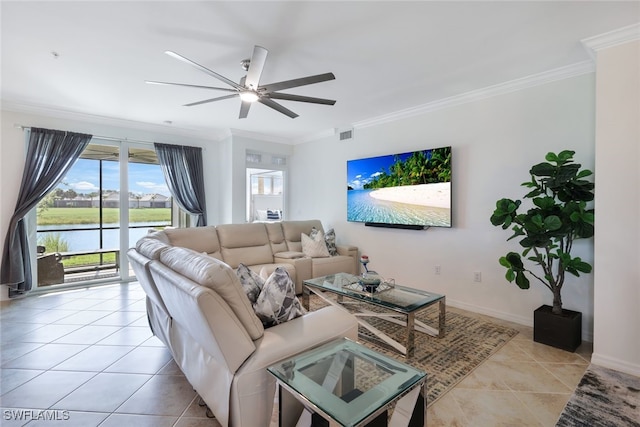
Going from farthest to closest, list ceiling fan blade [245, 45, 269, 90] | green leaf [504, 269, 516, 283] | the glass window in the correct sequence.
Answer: the glass window < green leaf [504, 269, 516, 283] < ceiling fan blade [245, 45, 269, 90]

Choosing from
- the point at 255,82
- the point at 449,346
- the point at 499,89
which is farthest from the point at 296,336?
the point at 499,89

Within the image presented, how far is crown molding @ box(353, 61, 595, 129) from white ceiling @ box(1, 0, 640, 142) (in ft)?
0.26

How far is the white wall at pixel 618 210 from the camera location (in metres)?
2.18

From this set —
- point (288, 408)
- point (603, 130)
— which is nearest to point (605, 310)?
point (603, 130)

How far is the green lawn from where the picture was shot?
4.31 metres

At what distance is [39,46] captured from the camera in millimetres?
2479

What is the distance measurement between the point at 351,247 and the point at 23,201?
4641 millimetres

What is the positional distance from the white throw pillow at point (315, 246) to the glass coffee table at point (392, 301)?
1.06m

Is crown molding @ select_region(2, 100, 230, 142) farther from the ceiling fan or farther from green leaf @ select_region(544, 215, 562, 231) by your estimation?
green leaf @ select_region(544, 215, 562, 231)

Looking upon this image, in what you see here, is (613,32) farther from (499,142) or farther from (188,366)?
(188,366)

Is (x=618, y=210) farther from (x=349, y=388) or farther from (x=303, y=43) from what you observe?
(x=303, y=43)

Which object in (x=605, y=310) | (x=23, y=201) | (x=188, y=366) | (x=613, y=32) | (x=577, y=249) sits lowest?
(x=188, y=366)

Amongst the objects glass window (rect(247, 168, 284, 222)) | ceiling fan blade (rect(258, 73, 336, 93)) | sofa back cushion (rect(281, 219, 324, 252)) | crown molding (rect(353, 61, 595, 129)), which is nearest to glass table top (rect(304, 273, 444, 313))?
sofa back cushion (rect(281, 219, 324, 252))

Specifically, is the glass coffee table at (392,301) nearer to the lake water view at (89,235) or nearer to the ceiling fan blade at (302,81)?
the ceiling fan blade at (302,81)
